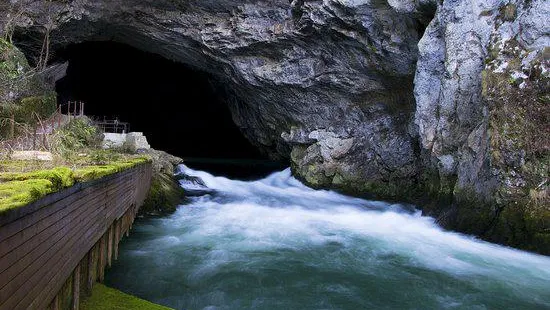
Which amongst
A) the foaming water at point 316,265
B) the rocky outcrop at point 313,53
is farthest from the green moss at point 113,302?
the rocky outcrop at point 313,53

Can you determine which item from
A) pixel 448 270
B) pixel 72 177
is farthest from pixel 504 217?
pixel 72 177

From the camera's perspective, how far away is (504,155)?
447 inches

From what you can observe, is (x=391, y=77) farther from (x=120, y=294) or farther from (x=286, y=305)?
(x=120, y=294)

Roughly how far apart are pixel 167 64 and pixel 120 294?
30.9 m

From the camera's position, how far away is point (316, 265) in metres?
9.77

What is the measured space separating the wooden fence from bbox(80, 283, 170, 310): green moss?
0.20 m

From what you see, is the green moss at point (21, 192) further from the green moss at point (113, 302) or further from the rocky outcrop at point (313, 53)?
the rocky outcrop at point (313, 53)

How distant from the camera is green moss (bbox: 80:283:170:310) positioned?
5902 mm

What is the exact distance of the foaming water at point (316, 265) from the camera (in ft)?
25.7

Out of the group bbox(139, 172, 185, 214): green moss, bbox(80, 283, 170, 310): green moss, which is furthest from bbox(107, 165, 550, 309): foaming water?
bbox(80, 283, 170, 310): green moss

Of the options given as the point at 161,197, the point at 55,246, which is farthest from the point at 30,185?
the point at 161,197

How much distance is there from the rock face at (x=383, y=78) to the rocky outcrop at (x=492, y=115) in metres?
0.04

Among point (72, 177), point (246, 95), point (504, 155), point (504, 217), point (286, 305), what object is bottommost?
point (286, 305)

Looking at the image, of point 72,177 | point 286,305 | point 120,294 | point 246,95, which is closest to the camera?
point 72,177
